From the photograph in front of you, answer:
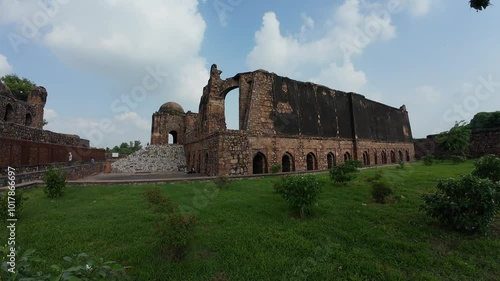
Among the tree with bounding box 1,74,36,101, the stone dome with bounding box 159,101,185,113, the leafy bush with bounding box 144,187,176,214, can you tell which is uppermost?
the tree with bounding box 1,74,36,101

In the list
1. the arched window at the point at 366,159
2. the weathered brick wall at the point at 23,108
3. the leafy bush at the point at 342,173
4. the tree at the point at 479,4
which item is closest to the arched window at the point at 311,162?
the arched window at the point at 366,159

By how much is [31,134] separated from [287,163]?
16.4 meters

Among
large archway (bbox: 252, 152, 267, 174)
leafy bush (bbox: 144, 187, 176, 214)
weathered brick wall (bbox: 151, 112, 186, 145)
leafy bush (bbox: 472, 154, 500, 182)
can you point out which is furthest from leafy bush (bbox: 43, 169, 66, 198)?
weathered brick wall (bbox: 151, 112, 186, 145)

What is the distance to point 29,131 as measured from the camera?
13.9m

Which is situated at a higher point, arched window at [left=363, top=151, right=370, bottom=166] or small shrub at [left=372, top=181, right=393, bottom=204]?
arched window at [left=363, top=151, right=370, bottom=166]

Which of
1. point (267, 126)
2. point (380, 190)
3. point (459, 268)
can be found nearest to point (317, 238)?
point (459, 268)

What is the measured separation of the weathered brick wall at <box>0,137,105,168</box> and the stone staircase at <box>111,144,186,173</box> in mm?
3917

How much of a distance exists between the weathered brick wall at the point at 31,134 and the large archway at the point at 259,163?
13.0 m

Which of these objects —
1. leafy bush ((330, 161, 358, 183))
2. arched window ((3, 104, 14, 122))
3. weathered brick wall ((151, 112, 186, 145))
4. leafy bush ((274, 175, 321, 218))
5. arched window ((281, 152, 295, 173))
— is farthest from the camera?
weathered brick wall ((151, 112, 186, 145))

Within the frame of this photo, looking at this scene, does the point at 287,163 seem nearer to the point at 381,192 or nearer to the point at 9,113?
the point at 381,192

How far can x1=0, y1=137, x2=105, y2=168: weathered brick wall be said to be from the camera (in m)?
10.2

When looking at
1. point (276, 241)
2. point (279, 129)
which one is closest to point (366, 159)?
point (279, 129)

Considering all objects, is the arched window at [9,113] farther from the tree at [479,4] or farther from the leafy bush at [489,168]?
the leafy bush at [489,168]

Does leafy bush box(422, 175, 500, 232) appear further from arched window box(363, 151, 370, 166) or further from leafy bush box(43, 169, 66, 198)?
arched window box(363, 151, 370, 166)
